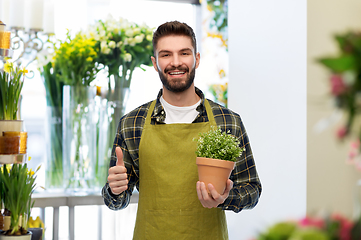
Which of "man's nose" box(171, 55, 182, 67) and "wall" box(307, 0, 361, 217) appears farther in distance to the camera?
"wall" box(307, 0, 361, 217)

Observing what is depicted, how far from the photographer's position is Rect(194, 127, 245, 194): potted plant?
1080 millimetres

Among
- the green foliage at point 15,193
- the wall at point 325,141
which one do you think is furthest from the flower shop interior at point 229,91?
the green foliage at point 15,193

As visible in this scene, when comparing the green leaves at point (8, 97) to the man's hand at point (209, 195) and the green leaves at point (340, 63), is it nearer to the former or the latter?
the man's hand at point (209, 195)

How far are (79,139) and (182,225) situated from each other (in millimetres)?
1154

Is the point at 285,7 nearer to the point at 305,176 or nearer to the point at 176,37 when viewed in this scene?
the point at 176,37

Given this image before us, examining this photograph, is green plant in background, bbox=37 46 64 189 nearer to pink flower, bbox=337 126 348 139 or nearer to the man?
the man

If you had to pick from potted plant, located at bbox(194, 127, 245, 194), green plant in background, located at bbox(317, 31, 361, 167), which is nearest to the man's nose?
potted plant, located at bbox(194, 127, 245, 194)

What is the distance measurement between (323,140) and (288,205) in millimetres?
343

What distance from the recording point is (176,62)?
1364mm

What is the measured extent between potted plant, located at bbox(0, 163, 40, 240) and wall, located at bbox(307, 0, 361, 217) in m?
1.09

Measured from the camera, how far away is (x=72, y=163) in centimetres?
229

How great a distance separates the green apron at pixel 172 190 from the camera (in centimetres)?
136

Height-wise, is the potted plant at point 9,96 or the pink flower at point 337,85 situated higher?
A: the potted plant at point 9,96

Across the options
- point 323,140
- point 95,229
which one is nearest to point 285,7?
point 323,140
